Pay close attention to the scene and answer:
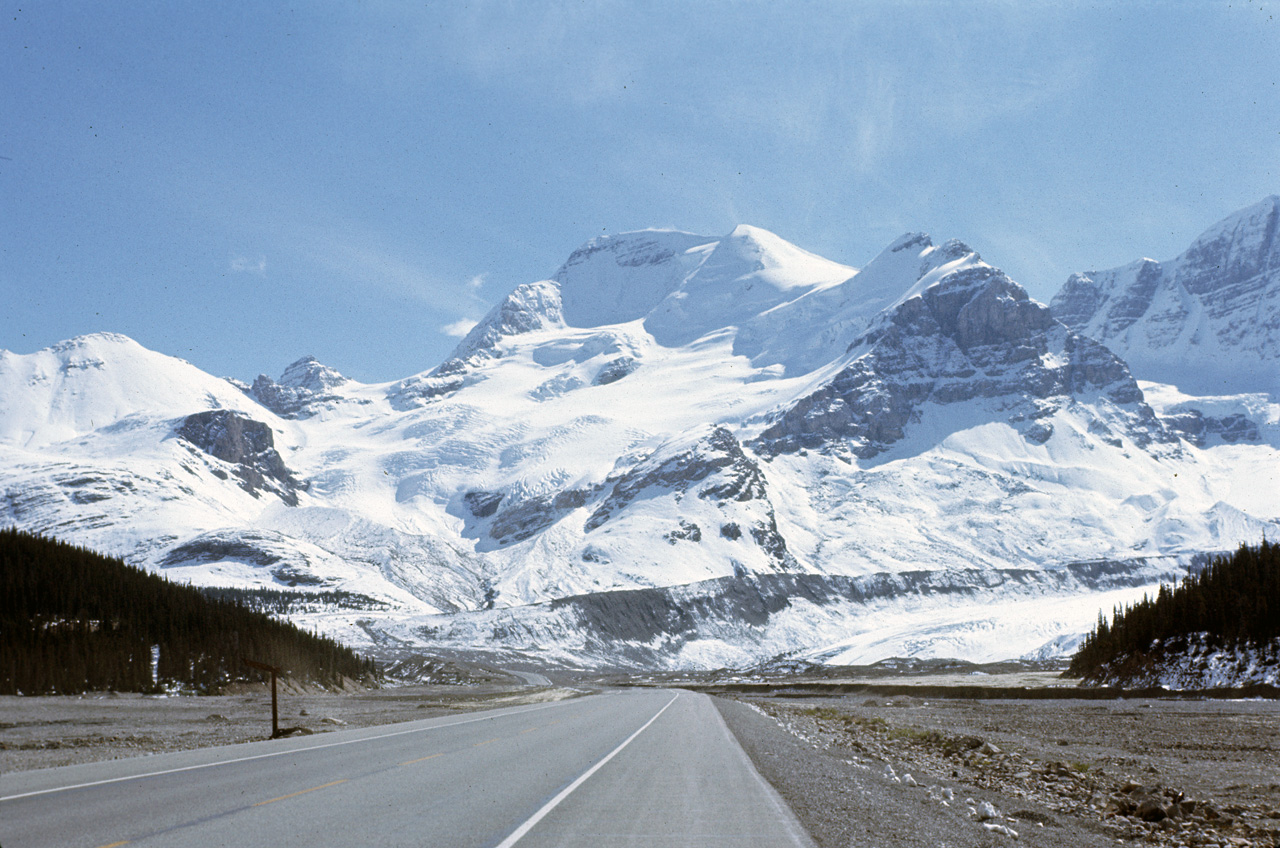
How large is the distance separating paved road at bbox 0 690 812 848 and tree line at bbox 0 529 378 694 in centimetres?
4917

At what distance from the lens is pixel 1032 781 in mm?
18375

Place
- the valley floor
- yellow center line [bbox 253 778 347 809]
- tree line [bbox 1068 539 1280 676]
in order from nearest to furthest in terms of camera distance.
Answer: the valley floor
yellow center line [bbox 253 778 347 809]
tree line [bbox 1068 539 1280 676]

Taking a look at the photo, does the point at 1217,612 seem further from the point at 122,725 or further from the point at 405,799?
the point at 405,799

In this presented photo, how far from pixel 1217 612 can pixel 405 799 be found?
225 feet

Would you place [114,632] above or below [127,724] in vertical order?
above

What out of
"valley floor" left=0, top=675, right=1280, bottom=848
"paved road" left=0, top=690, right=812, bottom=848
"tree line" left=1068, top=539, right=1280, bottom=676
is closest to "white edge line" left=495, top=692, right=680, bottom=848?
"paved road" left=0, top=690, right=812, bottom=848

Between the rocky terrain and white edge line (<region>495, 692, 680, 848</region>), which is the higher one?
white edge line (<region>495, 692, 680, 848</region>)

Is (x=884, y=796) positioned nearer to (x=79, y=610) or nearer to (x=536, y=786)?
(x=536, y=786)

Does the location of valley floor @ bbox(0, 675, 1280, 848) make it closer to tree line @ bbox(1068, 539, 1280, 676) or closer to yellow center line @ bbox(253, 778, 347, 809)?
yellow center line @ bbox(253, 778, 347, 809)

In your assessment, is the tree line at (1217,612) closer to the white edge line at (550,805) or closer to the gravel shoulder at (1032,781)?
the gravel shoulder at (1032,781)

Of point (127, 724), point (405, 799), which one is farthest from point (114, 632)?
point (405, 799)

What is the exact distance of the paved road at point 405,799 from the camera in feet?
37.8

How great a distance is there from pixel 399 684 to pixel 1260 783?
384ft

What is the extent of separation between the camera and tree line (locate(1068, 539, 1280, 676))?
2418 inches
